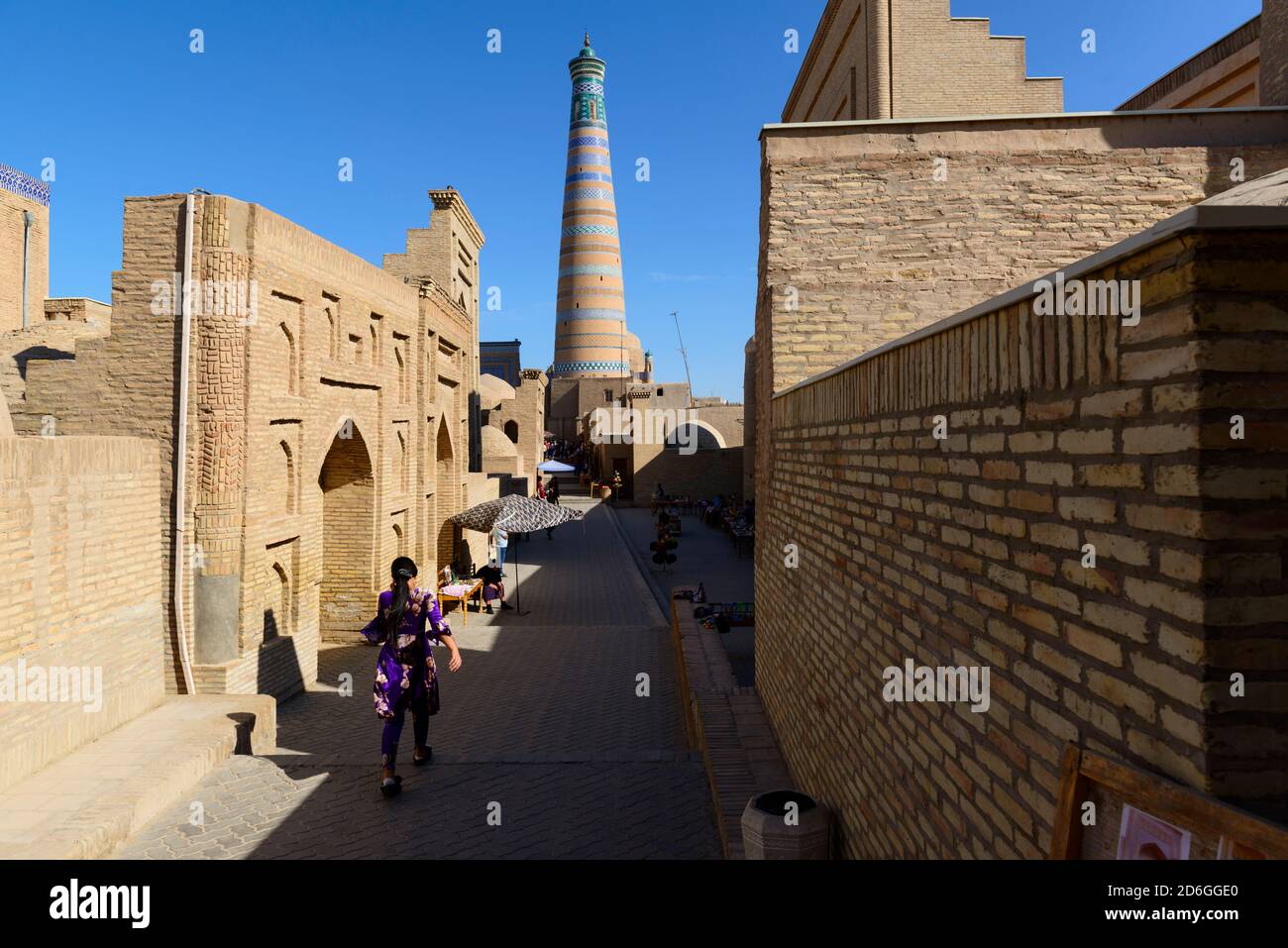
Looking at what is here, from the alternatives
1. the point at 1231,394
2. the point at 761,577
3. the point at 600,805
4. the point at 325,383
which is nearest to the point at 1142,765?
the point at 1231,394

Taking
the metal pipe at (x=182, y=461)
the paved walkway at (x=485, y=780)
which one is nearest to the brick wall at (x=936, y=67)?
the paved walkway at (x=485, y=780)

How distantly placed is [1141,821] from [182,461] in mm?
8010

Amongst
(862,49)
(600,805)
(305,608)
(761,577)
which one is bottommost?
(600,805)

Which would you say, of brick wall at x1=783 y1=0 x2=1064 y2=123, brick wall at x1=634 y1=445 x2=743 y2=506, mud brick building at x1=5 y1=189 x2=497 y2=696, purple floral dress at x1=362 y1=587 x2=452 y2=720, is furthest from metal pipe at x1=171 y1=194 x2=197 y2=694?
brick wall at x1=634 y1=445 x2=743 y2=506

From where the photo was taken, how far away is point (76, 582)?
622 cm

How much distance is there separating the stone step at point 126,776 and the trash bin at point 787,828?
361 cm

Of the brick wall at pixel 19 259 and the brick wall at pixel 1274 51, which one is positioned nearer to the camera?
the brick wall at pixel 1274 51

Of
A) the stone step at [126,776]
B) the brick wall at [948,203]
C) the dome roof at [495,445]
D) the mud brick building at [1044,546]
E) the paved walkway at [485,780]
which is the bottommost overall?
the paved walkway at [485,780]

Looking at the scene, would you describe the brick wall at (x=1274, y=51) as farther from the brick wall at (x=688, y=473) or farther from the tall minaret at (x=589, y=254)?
the tall minaret at (x=589, y=254)

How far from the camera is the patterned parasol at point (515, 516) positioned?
539 inches

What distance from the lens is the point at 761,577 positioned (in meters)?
7.20
